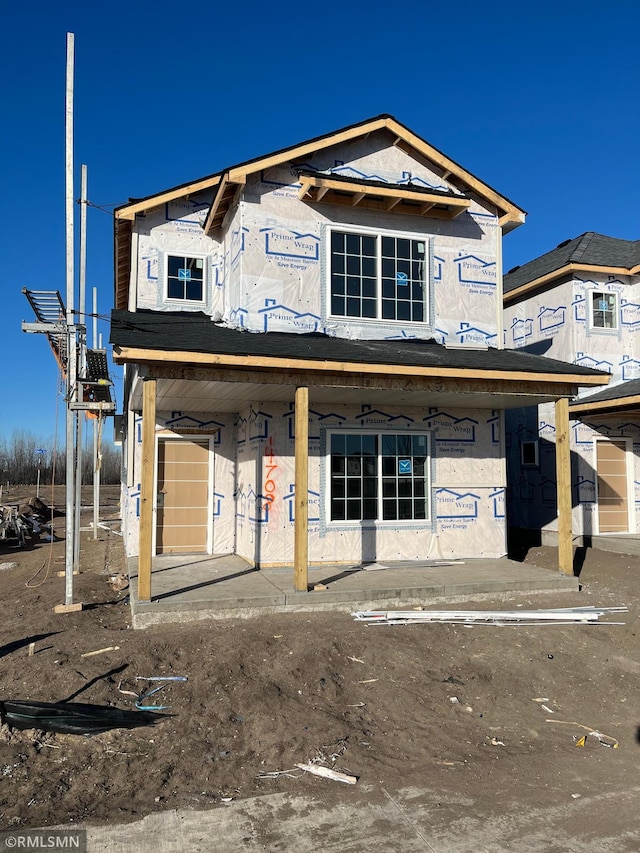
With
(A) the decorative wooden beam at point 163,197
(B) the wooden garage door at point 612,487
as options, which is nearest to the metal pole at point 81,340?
(A) the decorative wooden beam at point 163,197

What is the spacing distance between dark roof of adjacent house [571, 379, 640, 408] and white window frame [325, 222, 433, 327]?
5.05 m

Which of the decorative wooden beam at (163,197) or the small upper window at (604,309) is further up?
the decorative wooden beam at (163,197)

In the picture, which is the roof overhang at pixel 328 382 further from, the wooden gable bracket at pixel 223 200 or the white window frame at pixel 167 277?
the wooden gable bracket at pixel 223 200

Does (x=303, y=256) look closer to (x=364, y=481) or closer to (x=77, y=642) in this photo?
(x=364, y=481)

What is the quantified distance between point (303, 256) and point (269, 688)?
7.38 metres

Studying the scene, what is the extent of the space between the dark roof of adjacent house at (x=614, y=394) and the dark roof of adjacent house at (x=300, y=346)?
3.56 m

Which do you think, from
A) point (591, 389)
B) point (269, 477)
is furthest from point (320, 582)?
point (591, 389)

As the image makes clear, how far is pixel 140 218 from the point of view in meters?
11.9

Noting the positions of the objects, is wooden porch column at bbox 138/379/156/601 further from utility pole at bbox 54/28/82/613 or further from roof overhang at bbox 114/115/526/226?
roof overhang at bbox 114/115/526/226

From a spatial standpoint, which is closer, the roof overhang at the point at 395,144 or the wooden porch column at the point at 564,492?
the wooden porch column at the point at 564,492

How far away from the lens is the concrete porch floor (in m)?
7.81

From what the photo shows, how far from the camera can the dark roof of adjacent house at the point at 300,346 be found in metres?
8.13

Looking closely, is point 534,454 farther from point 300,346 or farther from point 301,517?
point 301,517

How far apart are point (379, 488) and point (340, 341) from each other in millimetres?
2731
